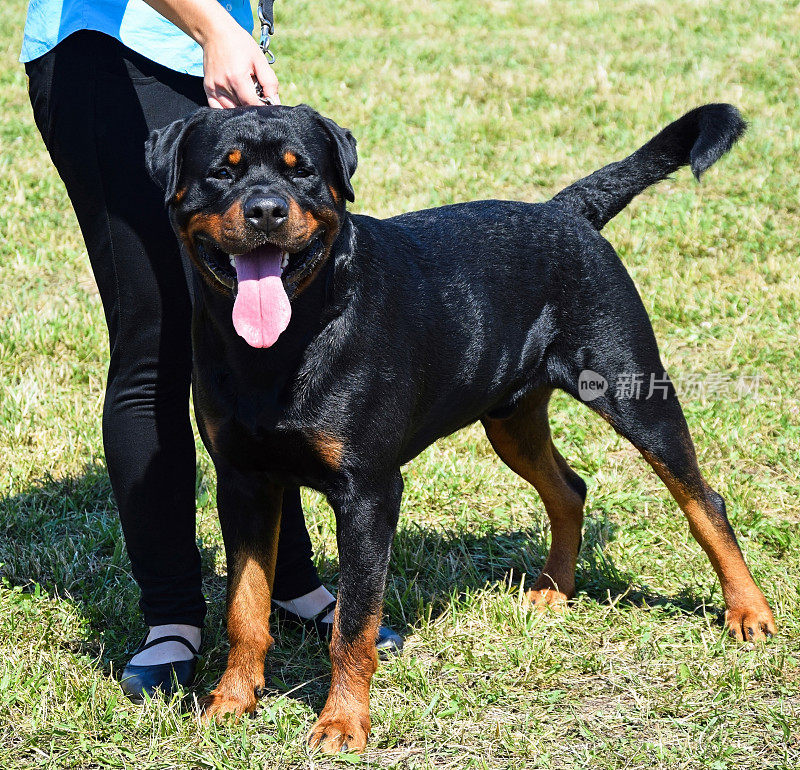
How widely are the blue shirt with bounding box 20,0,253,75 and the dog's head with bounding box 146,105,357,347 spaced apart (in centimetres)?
35

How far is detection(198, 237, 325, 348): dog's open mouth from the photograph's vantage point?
268 cm

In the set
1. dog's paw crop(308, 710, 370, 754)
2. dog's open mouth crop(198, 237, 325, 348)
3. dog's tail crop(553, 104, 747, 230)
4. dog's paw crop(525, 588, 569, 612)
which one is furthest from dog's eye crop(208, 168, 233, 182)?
dog's paw crop(525, 588, 569, 612)

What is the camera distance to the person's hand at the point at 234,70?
2703 mm

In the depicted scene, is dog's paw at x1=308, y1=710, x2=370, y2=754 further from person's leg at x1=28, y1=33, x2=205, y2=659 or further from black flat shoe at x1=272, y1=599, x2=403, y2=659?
person's leg at x1=28, y1=33, x2=205, y2=659

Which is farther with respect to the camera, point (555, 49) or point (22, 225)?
point (555, 49)

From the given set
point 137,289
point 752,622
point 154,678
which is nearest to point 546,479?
point 752,622

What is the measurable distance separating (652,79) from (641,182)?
6617mm

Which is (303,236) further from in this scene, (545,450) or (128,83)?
(545,450)

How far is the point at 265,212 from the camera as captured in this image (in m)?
2.60

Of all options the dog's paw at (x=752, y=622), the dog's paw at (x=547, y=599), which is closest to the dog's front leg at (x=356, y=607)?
the dog's paw at (x=547, y=599)

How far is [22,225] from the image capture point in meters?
7.55

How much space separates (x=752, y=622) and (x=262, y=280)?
2147mm

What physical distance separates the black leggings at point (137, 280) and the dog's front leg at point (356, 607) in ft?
2.28

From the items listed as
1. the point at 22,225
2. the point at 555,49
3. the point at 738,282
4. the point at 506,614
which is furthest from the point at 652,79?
the point at 506,614
